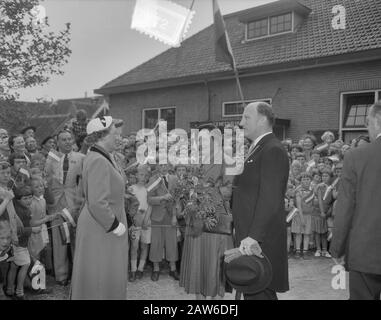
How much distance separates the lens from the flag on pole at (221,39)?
21.6ft

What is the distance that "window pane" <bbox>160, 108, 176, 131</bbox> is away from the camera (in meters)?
19.2

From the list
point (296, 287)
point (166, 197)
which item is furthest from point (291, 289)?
point (166, 197)

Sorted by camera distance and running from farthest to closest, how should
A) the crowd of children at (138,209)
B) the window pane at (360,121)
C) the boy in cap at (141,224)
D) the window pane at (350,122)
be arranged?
the window pane at (350,122) < the window pane at (360,121) < the boy in cap at (141,224) < the crowd of children at (138,209)

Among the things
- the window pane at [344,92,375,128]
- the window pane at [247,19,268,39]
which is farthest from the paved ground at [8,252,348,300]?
the window pane at [247,19,268,39]

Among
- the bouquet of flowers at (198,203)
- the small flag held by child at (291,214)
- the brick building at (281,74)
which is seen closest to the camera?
the bouquet of flowers at (198,203)

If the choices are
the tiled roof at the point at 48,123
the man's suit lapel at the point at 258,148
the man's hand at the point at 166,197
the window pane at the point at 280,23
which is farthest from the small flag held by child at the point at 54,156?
the tiled roof at the point at 48,123

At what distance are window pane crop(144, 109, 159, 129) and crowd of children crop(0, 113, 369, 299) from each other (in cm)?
1151

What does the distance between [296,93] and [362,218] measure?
12.1 metres

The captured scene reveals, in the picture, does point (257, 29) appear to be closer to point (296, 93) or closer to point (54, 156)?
point (296, 93)

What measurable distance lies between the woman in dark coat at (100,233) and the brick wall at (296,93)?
38.3 feet

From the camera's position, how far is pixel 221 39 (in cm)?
686

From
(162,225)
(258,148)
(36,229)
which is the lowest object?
(162,225)

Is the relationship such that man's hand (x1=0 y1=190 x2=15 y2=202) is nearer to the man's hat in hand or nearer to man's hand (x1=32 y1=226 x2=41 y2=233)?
man's hand (x1=32 y1=226 x2=41 y2=233)

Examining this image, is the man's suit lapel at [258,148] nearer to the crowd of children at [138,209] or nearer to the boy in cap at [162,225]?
the crowd of children at [138,209]
